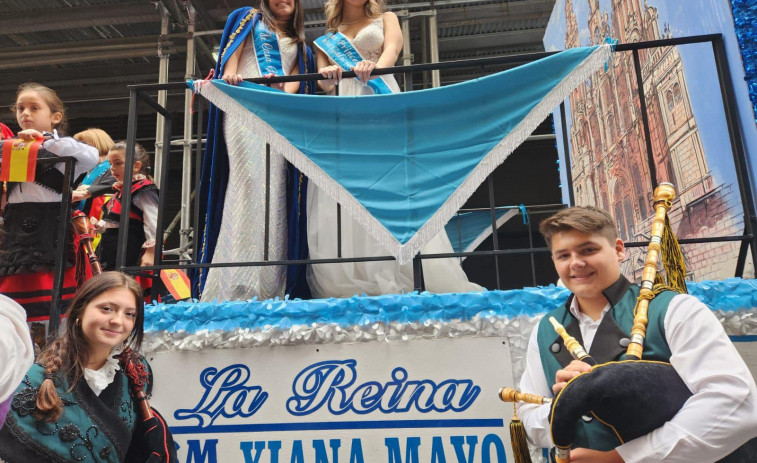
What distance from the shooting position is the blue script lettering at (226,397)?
2047 mm

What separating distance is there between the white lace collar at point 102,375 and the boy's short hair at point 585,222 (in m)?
1.36

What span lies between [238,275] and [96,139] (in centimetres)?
164

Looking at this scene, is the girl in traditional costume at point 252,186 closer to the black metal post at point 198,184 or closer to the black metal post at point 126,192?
the black metal post at point 198,184

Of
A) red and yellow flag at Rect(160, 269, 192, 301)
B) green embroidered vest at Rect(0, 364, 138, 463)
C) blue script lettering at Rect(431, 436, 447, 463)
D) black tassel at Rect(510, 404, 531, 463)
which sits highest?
red and yellow flag at Rect(160, 269, 192, 301)

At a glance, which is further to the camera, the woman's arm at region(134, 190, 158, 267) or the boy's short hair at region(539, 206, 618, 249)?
the woman's arm at region(134, 190, 158, 267)

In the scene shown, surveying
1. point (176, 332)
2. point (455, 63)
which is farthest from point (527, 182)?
point (176, 332)

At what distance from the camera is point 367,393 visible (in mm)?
2012

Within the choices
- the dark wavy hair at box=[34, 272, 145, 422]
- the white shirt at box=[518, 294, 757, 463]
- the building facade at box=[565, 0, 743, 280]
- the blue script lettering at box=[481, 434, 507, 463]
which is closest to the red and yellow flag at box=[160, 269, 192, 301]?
the dark wavy hair at box=[34, 272, 145, 422]

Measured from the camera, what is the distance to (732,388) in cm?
119

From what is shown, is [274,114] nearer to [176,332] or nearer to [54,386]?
[176,332]

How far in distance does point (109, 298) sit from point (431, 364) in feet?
3.56

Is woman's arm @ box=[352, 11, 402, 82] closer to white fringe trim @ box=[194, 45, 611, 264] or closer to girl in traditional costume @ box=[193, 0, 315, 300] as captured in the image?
girl in traditional costume @ box=[193, 0, 315, 300]

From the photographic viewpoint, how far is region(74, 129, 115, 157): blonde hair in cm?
341

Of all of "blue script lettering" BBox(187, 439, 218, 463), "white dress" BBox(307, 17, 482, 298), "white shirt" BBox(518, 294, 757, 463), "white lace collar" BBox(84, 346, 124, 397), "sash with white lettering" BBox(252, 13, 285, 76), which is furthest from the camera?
"sash with white lettering" BBox(252, 13, 285, 76)
